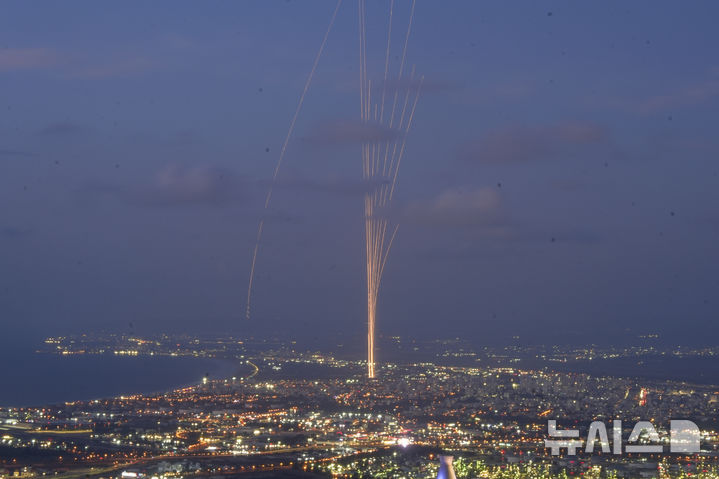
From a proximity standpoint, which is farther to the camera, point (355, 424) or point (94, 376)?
point (94, 376)

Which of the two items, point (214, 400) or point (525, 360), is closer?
point (214, 400)

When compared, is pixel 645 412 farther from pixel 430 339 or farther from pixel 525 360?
pixel 430 339

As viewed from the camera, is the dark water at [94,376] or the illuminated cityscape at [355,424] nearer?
the illuminated cityscape at [355,424]

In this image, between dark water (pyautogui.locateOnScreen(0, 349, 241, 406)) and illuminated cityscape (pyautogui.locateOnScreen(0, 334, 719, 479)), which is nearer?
illuminated cityscape (pyautogui.locateOnScreen(0, 334, 719, 479))

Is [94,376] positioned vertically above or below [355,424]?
below

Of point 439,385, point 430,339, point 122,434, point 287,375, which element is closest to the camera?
point 122,434

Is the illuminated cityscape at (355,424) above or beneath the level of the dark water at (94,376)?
above

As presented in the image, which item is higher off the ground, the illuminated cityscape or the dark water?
the illuminated cityscape

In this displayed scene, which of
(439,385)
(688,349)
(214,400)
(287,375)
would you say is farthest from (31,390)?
(688,349)
